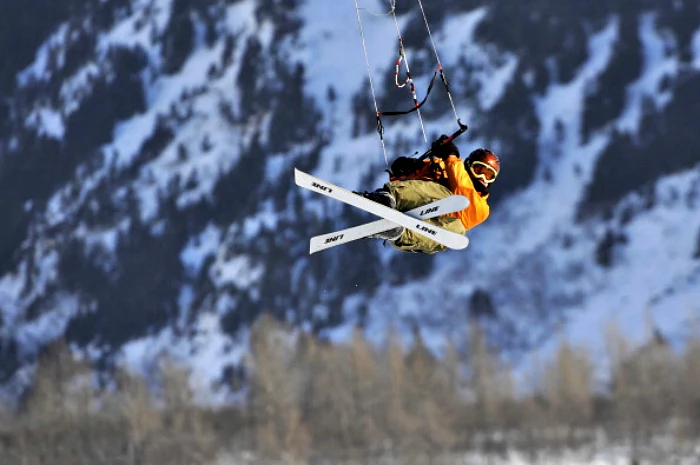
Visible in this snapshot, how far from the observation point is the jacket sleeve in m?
19.2

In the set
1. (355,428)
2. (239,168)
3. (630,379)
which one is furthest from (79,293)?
(630,379)

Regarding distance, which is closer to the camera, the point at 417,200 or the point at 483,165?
the point at 417,200

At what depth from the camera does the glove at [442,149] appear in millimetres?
18875

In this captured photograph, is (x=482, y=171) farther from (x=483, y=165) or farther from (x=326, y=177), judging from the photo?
(x=326, y=177)

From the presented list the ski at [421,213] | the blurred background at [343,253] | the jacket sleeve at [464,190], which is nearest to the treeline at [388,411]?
the blurred background at [343,253]

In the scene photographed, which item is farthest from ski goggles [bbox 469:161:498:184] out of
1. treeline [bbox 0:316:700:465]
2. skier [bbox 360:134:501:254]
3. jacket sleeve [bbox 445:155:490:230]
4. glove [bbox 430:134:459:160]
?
treeline [bbox 0:316:700:465]

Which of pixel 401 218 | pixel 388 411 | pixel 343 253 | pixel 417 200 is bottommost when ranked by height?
pixel 401 218

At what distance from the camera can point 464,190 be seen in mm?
19281

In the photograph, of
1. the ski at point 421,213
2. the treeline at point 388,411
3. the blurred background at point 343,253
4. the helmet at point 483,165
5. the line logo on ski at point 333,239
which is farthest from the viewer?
the blurred background at point 343,253

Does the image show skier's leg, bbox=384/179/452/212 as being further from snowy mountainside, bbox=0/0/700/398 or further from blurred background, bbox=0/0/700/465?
snowy mountainside, bbox=0/0/700/398

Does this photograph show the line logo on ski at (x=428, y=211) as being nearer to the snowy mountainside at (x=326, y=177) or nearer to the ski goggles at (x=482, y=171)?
the ski goggles at (x=482, y=171)

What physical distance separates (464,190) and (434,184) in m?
0.38

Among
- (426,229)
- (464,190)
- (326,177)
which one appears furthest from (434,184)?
(326,177)

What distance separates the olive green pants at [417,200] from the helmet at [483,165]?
1.37 feet
